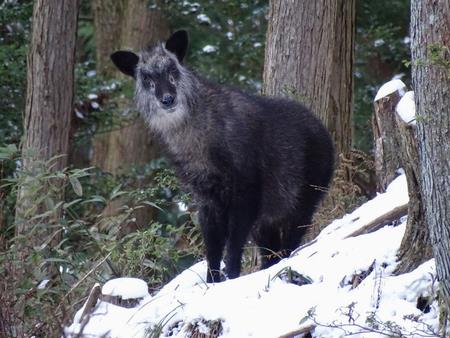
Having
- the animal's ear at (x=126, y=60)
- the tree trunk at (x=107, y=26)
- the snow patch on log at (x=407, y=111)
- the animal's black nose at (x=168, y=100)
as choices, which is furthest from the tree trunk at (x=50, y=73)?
the tree trunk at (x=107, y=26)

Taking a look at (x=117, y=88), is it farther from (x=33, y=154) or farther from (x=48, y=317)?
(x=48, y=317)

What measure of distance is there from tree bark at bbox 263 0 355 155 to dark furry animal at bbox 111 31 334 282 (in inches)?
47.3

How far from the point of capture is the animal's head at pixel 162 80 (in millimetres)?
8219

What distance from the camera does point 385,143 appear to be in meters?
8.55

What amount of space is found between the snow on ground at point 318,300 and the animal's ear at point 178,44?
81.6 inches

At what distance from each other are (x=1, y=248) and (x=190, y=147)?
1584 millimetres

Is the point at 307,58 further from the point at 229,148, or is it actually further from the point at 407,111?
the point at 407,111

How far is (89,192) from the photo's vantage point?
13711 millimetres

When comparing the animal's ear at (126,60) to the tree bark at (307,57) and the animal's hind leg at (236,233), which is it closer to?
the animal's hind leg at (236,233)

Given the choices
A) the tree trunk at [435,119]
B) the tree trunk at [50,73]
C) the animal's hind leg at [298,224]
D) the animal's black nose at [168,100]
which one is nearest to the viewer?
the tree trunk at [435,119]

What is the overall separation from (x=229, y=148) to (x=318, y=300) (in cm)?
203

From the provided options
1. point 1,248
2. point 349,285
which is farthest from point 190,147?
point 349,285

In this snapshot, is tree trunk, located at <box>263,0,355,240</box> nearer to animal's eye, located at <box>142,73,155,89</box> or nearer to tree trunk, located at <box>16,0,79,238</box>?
animal's eye, located at <box>142,73,155,89</box>

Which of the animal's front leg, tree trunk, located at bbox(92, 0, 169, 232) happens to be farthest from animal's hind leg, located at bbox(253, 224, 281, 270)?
tree trunk, located at bbox(92, 0, 169, 232)
